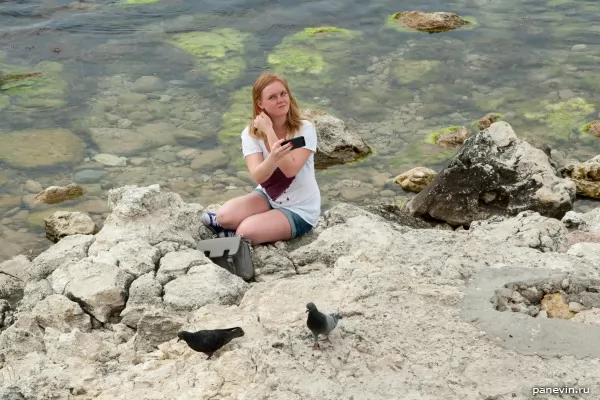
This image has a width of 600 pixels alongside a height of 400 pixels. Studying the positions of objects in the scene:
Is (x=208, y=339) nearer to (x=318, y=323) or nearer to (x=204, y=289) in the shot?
(x=318, y=323)

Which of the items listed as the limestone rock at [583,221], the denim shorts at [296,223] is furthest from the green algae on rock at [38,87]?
the limestone rock at [583,221]

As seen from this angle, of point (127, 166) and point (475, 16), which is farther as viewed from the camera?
point (475, 16)

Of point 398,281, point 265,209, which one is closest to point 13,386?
point 398,281

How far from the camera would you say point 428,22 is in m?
14.1

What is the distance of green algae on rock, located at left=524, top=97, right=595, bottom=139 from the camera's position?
10.9 meters

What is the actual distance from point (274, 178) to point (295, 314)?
215 centimetres

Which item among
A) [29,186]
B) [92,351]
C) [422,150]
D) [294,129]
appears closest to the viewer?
[92,351]

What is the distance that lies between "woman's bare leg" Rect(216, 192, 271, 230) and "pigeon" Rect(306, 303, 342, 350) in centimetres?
242

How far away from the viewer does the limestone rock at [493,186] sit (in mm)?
8352

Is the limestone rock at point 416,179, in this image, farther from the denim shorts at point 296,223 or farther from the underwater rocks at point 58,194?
the underwater rocks at point 58,194

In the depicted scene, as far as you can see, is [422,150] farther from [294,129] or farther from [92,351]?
[92,351]

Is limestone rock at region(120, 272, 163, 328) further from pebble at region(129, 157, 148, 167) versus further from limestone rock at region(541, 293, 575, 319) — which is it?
pebble at region(129, 157, 148, 167)

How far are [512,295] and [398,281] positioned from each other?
0.72 m

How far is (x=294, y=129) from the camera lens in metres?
6.73
